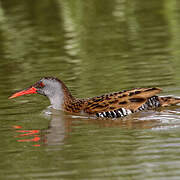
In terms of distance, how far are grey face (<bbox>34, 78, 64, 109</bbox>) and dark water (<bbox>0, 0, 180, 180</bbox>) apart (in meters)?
0.23

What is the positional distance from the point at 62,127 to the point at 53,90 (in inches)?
55.2

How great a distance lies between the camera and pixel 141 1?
73.0 feet

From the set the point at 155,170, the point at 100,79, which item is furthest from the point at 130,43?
the point at 155,170

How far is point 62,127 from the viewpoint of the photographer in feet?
33.0

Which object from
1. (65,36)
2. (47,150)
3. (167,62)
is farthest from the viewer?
(65,36)

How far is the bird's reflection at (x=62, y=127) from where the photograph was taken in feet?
30.3

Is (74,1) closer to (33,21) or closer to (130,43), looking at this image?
(33,21)

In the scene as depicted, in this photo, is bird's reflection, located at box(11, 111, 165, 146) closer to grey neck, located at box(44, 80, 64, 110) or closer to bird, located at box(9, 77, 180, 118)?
bird, located at box(9, 77, 180, 118)

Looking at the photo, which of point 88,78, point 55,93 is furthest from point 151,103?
point 88,78

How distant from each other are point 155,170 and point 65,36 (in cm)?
1084

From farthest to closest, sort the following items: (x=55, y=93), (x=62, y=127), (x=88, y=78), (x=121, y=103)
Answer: (x=88, y=78), (x=55, y=93), (x=121, y=103), (x=62, y=127)

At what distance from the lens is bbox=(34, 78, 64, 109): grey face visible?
11.2 m

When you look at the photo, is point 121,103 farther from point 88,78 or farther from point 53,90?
point 88,78

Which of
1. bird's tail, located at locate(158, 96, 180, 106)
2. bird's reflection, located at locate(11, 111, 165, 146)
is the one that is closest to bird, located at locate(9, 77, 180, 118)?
bird's tail, located at locate(158, 96, 180, 106)
